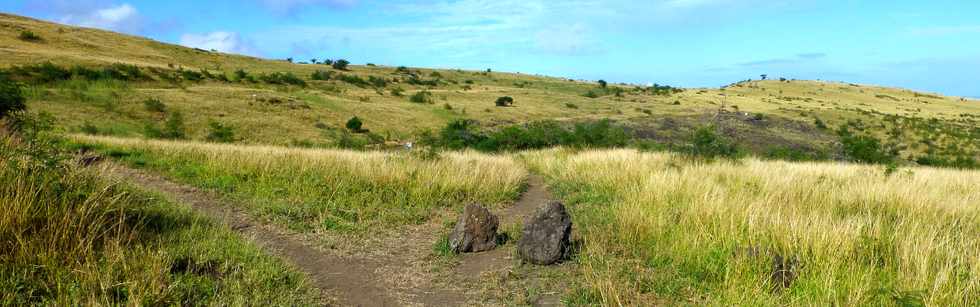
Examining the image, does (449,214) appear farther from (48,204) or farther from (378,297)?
(48,204)

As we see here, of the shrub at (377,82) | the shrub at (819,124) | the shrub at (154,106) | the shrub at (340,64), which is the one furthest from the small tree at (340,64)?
the shrub at (819,124)

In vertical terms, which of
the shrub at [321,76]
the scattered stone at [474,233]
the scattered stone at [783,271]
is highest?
the shrub at [321,76]

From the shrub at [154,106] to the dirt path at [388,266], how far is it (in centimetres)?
2580

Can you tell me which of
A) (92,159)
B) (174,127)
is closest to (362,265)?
(92,159)

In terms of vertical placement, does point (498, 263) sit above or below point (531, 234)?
below

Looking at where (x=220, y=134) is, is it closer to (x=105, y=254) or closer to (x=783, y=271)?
(x=105, y=254)

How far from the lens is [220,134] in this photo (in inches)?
1041

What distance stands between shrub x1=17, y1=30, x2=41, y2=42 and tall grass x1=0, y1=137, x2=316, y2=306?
169 ft

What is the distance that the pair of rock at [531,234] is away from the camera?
5.92 metres

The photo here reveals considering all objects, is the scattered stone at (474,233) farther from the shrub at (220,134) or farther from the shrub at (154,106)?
the shrub at (154,106)

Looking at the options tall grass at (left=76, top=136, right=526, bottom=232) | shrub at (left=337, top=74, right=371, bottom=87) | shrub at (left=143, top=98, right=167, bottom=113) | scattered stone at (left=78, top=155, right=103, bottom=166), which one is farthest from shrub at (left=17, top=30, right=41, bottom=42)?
scattered stone at (left=78, top=155, right=103, bottom=166)

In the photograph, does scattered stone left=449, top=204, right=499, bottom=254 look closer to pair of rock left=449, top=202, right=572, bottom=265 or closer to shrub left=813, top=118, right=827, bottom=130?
pair of rock left=449, top=202, right=572, bottom=265

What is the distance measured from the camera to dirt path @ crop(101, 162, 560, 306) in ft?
16.7

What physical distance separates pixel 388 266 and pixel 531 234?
1.64 metres
